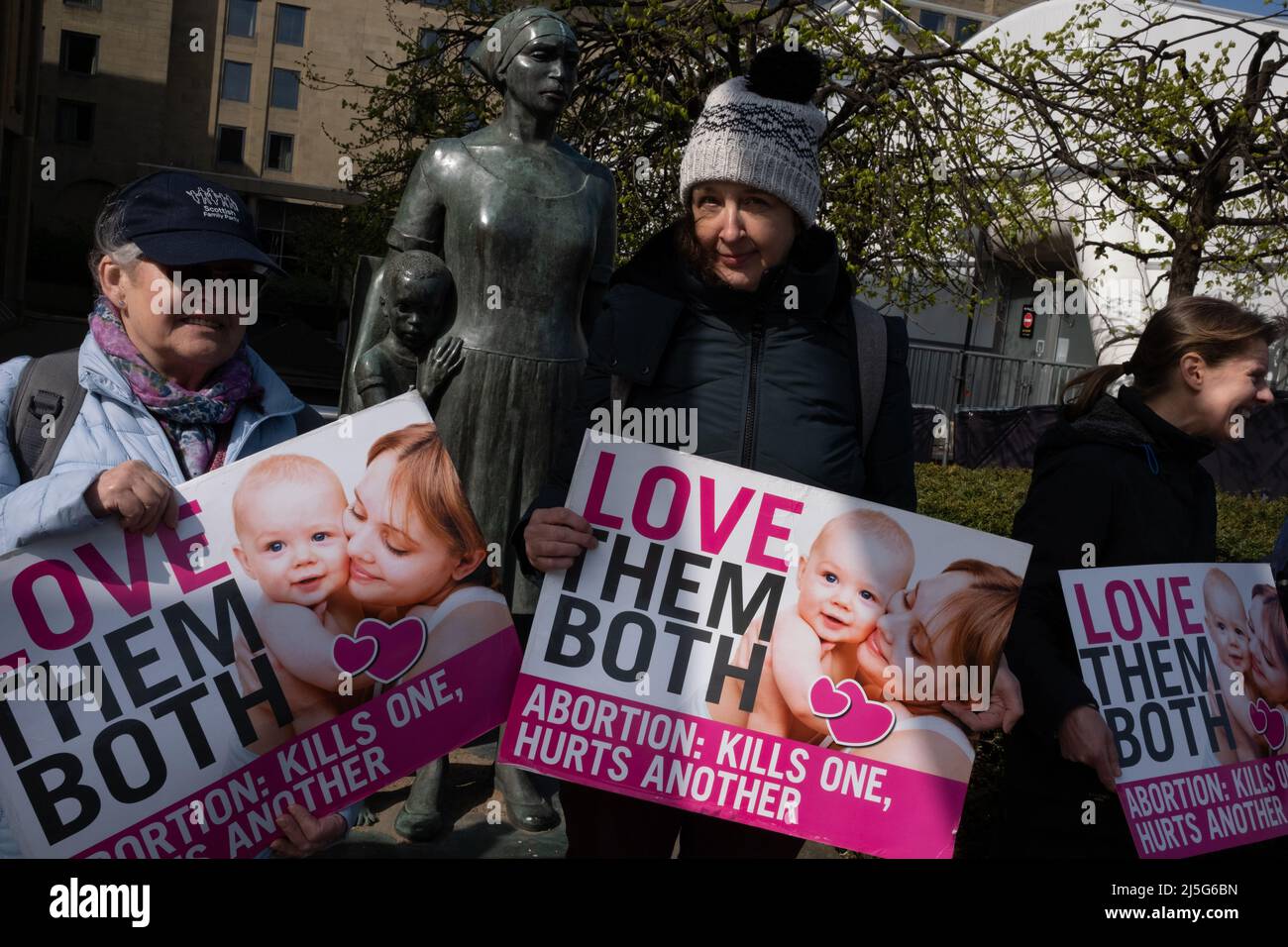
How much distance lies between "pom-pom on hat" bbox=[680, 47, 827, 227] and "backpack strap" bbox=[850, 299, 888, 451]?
24cm

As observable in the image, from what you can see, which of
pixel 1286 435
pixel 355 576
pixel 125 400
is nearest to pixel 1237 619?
pixel 355 576

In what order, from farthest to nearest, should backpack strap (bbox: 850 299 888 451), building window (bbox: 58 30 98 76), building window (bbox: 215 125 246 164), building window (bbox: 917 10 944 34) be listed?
building window (bbox: 215 125 246 164)
building window (bbox: 58 30 98 76)
building window (bbox: 917 10 944 34)
backpack strap (bbox: 850 299 888 451)

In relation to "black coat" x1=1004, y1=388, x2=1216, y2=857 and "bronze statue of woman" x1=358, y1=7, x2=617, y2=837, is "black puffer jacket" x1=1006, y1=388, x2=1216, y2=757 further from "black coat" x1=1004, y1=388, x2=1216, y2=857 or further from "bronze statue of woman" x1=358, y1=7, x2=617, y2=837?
"bronze statue of woman" x1=358, y1=7, x2=617, y2=837

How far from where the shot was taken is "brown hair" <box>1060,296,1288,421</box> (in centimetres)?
277

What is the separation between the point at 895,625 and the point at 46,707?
1.52 m

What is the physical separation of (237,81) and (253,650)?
54.8 m

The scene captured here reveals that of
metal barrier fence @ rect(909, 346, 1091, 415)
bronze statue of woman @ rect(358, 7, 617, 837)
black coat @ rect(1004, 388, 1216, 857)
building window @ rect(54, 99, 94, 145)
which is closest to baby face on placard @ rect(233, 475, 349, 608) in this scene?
black coat @ rect(1004, 388, 1216, 857)

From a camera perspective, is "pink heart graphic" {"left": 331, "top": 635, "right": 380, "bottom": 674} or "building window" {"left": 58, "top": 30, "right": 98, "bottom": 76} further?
"building window" {"left": 58, "top": 30, "right": 98, "bottom": 76}

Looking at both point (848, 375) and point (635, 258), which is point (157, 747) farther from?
point (848, 375)

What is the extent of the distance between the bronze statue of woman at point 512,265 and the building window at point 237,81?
52.3m

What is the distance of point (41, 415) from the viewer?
2.20 m

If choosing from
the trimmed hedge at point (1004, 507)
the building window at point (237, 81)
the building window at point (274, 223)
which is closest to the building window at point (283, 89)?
the building window at point (237, 81)

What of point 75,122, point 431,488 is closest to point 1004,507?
point 431,488
